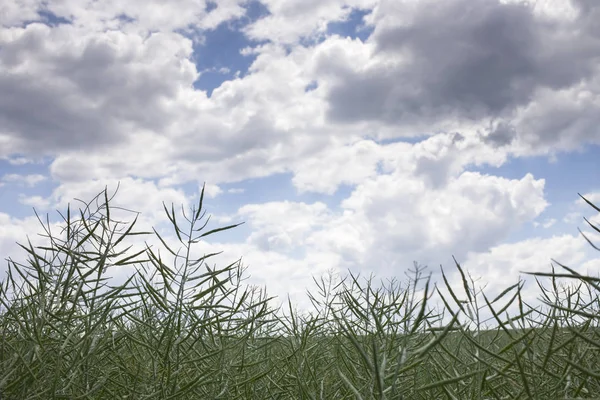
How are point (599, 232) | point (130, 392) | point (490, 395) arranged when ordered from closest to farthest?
1. point (599, 232)
2. point (490, 395)
3. point (130, 392)

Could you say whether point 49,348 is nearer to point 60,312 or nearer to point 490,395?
point 60,312

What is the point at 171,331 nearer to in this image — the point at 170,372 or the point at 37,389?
the point at 170,372

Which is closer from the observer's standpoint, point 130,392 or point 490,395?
point 490,395

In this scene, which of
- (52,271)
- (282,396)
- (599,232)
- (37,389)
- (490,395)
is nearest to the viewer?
(599,232)

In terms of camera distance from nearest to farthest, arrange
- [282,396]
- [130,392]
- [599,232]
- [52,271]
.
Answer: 1. [599,232]
2. [130,392]
3. [52,271]
4. [282,396]

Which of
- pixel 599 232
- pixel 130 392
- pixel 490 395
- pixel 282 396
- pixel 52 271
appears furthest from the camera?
pixel 282 396

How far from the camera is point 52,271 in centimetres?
287

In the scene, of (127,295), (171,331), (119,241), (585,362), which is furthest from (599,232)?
(119,241)

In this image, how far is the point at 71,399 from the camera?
7.58 ft

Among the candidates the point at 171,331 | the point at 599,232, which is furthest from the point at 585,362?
the point at 171,331

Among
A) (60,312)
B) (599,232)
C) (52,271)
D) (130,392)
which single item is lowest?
(130,392)

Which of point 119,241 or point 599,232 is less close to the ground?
point 119,241

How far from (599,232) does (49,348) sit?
2.25 meters

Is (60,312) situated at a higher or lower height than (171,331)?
higher
